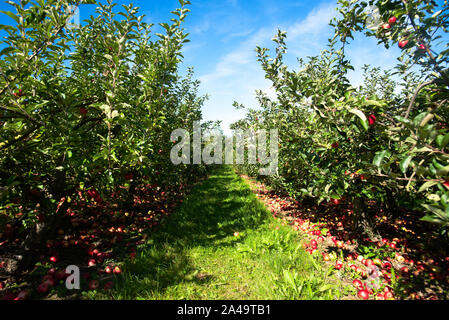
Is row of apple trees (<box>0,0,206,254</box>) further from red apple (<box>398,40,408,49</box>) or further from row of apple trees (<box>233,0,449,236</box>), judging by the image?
red apple (<box>398,40,408,49</box>)

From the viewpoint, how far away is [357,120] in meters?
2.01


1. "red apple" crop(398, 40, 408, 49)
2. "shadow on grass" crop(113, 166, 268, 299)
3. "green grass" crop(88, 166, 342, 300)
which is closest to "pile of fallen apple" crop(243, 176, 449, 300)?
"green grass" crop(88, 166, 342, 300)

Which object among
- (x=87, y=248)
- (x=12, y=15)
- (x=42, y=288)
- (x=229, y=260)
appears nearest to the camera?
(x=12, y=15)

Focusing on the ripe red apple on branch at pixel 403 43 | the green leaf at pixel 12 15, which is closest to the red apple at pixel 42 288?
the green leaf at pixel 12 15

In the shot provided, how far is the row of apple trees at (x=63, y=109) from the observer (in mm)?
1774

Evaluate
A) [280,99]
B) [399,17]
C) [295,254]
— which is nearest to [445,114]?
[399,17]

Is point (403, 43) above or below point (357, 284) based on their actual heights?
above

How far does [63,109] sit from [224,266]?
2681 millimetres

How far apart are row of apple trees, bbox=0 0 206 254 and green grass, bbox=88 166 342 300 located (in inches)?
45.4

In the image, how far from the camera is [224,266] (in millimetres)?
2748

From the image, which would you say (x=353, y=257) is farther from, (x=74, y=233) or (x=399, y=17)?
(x=74, y=233)

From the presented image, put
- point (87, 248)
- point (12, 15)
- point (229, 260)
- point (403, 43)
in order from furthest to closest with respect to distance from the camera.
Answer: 1. point (87, 248)
2. point (229, 260)
3. point (403, 43)
4. point (12, 15)

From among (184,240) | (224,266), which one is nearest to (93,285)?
(184,240)

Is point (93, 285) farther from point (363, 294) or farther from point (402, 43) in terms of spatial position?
point (402, 43)
